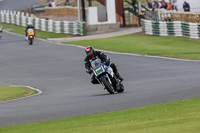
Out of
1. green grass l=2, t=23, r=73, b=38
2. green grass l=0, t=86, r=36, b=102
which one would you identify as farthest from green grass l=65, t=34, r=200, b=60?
green grass l=0, t=86, r=36, b=102

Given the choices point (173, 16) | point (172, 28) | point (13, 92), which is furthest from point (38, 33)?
point (13, 92)

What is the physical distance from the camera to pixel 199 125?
10172 mm

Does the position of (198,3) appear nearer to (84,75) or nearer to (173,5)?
(173,5)

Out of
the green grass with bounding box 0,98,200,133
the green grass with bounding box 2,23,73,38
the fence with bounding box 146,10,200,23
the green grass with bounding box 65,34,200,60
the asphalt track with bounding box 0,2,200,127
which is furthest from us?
the green grass with bounding box 2,23,73,38

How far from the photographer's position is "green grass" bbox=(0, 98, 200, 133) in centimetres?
1036

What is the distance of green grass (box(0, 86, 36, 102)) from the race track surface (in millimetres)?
608

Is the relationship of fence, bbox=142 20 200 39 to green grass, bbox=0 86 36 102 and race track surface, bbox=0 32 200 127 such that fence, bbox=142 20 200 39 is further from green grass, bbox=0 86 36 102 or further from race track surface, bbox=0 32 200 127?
green grass, bbox=0 86 36 102

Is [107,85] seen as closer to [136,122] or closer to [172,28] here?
[136,122]

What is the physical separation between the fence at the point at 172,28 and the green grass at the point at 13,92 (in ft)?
60.3

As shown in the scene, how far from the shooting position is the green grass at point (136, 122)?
10.4 meters

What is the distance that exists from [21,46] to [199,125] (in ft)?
110

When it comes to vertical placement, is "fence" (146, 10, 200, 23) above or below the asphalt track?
above

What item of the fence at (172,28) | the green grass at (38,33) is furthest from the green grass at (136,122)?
the green grass at (38,33)

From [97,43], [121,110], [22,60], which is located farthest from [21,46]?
[121,110]
